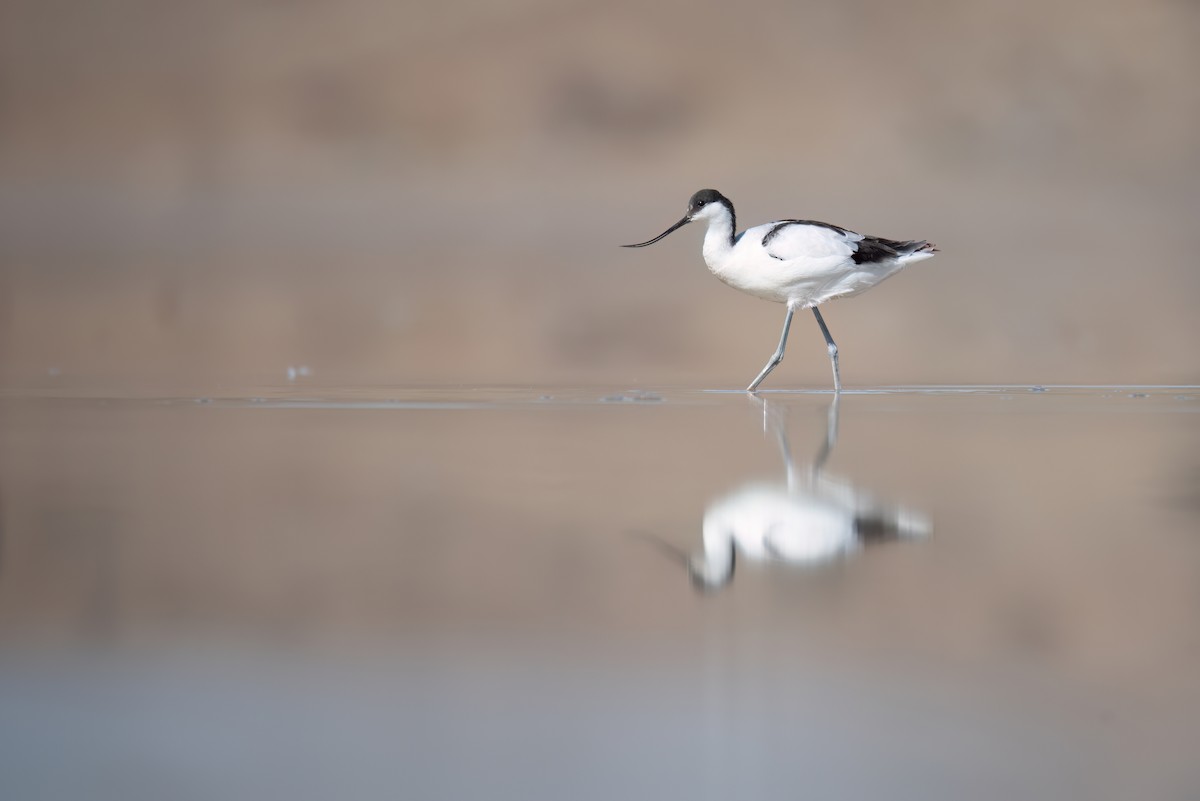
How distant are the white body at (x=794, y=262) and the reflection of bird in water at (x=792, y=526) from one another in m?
2.15

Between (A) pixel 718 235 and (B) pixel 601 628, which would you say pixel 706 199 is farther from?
(B) pixel 601 628

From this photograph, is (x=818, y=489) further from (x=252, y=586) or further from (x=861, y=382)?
(x=861, y=382)

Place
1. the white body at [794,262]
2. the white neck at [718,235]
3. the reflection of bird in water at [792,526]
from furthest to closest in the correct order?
the white neck at [718,235] → the white body at [794,262] → the reflection of bird in water at [792,526]

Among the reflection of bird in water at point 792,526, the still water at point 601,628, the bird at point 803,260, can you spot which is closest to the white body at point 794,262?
the bird at point 803,260

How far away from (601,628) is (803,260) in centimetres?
295

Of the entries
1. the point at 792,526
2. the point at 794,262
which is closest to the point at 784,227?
the point at 794,262

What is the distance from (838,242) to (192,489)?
2460mm

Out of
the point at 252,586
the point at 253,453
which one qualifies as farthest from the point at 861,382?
the point at 252,586

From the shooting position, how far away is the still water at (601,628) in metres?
0.69

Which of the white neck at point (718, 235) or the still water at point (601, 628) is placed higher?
the white neck at point (718, 235)

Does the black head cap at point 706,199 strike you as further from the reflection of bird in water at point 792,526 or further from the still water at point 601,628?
the reflection of bird in water at point 792,526

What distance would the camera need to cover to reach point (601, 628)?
3.17ft

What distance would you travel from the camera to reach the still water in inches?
27.2

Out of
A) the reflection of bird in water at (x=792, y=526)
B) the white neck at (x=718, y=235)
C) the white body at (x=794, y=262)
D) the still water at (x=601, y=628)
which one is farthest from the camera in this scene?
the white neck at (x=718, y=235)
